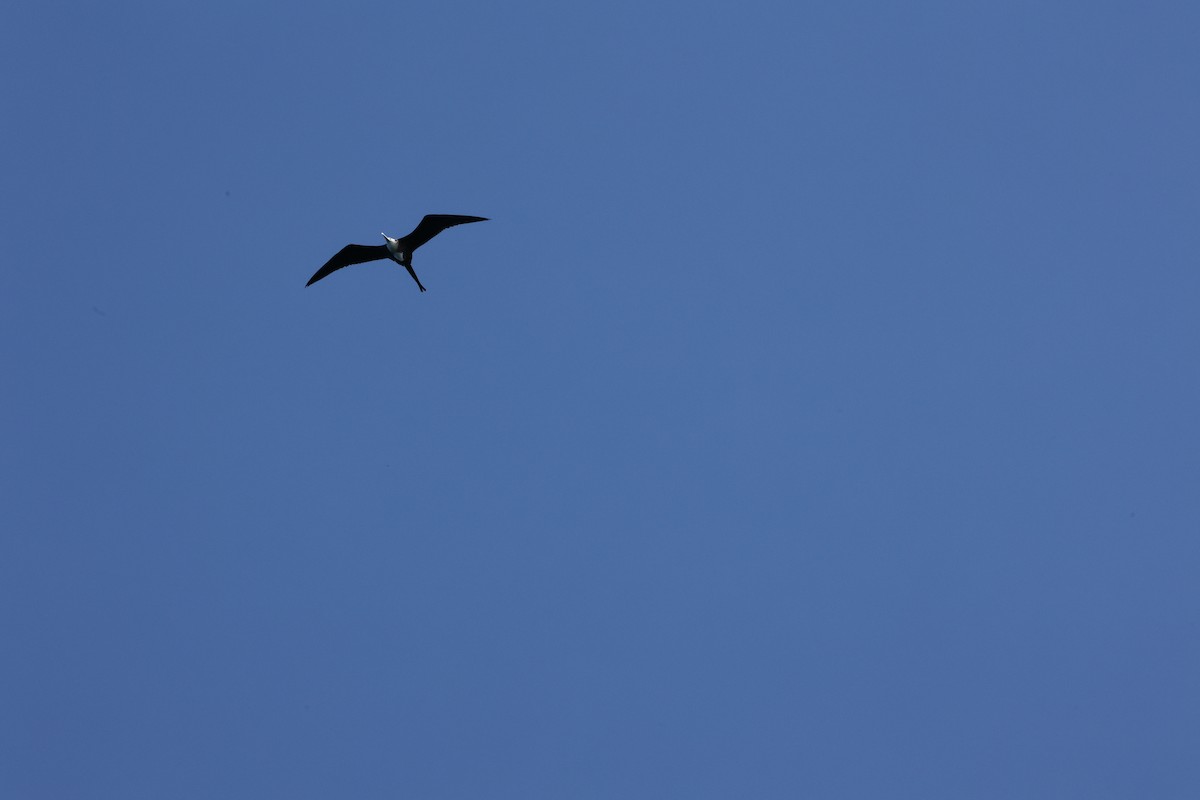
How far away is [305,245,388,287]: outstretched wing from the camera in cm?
2723

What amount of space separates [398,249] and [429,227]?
1.11 metres

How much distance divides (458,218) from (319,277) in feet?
14.4

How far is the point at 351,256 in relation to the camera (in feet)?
90.4

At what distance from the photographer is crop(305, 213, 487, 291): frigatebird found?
85.9ft

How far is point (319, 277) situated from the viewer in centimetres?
2755

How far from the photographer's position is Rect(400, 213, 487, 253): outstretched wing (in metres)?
25.8

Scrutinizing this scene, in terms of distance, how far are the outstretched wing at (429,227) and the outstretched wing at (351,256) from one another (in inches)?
25.5

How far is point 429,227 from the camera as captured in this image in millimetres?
26453

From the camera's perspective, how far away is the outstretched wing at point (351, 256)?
27234 millimetres

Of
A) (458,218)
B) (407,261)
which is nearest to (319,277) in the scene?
(407,261)

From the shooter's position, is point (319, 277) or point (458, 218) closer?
point (458, 218)

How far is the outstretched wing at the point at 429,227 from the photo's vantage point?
25812 millimetres

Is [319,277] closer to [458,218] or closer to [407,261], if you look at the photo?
[407,261]

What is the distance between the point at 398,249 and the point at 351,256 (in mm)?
1443
